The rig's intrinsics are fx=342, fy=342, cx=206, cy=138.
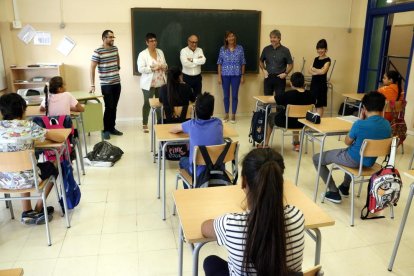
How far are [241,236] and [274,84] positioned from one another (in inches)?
203

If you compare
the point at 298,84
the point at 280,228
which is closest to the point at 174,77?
the point at 298,84

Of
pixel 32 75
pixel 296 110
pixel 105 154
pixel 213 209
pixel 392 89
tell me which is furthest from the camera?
pixel 32 75

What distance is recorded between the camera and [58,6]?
226 inches

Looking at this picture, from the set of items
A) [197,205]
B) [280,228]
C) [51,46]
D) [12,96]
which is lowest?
[197,205]

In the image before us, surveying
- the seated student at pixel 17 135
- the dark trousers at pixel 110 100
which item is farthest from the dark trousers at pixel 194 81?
the seated student at pixel 17 135

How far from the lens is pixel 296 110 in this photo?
4.15 meters

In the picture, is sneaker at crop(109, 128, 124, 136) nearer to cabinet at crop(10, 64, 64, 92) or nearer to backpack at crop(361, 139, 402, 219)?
cabinet at crop(10, 64, 64, 92)

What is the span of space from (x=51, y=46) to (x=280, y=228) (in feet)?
19.3

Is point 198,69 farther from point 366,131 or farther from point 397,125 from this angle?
point 366,131

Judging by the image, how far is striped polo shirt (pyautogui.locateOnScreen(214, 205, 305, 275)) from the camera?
125 cm

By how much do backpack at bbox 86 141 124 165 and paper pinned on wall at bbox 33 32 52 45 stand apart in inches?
102

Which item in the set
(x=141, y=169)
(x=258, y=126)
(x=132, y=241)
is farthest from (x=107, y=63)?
(x=132, y=241)

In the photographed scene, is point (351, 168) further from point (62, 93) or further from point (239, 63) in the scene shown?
point (239, 63)

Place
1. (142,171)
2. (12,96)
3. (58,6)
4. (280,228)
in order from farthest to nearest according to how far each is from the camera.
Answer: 1. (58,6)
2. (142,171)
3. (12,96)
4. (280,228)
